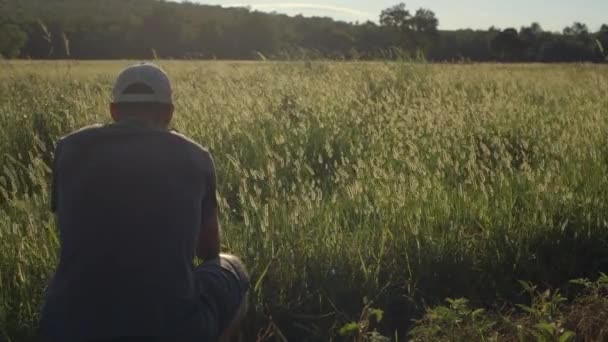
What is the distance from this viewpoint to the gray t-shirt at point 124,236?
1.97 m

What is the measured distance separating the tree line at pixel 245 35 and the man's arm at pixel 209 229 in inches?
750

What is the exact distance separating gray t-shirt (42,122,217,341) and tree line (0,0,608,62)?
19236mm

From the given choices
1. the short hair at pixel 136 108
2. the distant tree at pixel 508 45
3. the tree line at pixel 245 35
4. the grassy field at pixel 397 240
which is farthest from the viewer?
the distant tree at pixel 508 45

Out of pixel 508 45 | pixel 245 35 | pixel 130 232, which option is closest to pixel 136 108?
pixel 130 232

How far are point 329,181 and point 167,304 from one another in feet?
8.32

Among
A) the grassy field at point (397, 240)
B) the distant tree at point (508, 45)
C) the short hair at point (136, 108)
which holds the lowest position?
the grassy field at point (397, 240)

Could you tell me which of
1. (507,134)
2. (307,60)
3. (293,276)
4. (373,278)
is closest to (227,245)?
→ (293,276)

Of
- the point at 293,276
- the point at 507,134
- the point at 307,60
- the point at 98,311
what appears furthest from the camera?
the point at 307,60

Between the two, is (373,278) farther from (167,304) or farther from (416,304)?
(167,304)

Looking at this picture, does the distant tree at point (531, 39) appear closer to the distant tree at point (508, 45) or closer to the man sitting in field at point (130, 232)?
the distant tree at point (508, 45)

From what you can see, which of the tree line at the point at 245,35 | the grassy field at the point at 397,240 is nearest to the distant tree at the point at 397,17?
the tree line at the point at 245,35

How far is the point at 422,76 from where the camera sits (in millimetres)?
8930

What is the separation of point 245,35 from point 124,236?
1894 inches

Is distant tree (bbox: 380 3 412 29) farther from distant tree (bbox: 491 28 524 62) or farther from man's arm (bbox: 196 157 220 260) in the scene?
man's arm (bbox: 196 157 220 260)
